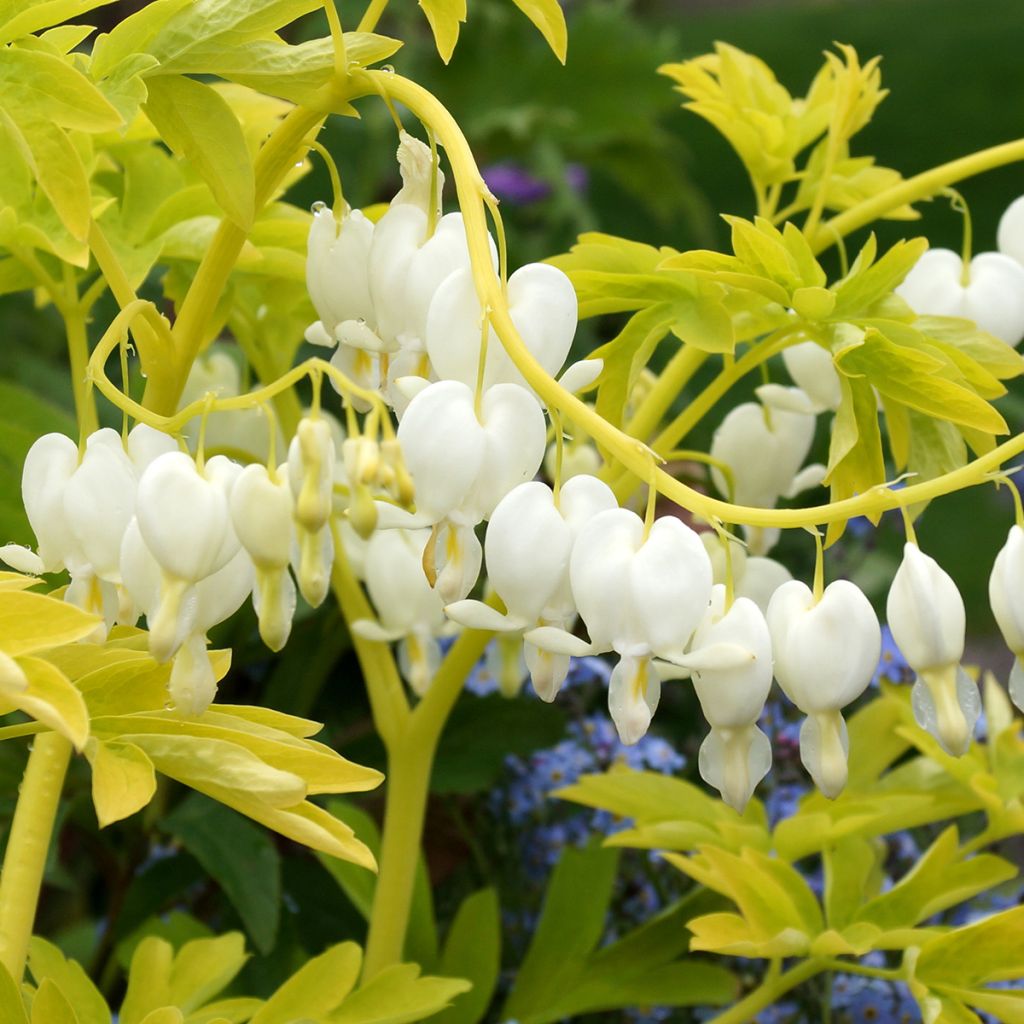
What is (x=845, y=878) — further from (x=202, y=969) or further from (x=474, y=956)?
(x=202, y=969)

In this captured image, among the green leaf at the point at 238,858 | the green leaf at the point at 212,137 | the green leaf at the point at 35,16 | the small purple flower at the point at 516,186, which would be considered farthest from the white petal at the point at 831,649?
the small purple flower at the point at 516,186

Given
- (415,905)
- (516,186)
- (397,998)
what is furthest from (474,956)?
(516,186)

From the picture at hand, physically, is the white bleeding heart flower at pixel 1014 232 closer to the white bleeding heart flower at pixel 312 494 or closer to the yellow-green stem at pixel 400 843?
the yellow-green stem at pixel 400 843

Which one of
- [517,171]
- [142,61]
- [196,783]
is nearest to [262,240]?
[142,61]

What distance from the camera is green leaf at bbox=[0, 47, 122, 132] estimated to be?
584 millimetres

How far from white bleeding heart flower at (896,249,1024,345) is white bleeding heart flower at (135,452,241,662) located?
0.49m

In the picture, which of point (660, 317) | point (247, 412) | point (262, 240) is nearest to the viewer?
point (660, 317)

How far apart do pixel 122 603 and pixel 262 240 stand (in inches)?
13.6

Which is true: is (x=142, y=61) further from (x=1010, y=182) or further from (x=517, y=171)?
(x=1010, y=182)

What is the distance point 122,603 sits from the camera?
616mm

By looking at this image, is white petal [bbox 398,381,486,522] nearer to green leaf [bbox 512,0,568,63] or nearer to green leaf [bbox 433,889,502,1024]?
green leaf [bbox 512,0,568,63]

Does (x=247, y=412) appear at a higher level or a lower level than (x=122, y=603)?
lower

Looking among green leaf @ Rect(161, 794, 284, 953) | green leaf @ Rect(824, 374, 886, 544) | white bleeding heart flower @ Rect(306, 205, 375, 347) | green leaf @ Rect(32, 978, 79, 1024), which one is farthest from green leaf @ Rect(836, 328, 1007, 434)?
green leaf @ Rect(161, 794, 284, 953)

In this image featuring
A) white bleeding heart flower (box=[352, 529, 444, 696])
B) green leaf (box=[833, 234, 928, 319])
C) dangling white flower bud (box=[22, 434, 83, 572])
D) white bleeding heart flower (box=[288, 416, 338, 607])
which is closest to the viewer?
white bleeding heart flower (box=[288, 416, 338, 607])
